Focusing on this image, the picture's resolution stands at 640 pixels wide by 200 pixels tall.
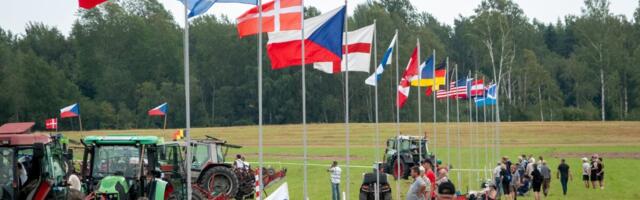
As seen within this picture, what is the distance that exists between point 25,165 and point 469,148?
50860 mm

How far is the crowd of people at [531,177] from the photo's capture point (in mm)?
29828

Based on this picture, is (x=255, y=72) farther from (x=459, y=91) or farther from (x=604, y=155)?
(x=459, y=91)

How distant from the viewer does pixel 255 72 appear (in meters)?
103

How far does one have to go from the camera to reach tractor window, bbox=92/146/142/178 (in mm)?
20531

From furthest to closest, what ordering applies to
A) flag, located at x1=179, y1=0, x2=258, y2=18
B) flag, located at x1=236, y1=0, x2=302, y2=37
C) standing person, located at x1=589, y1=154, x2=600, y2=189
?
standing person, located at x1=589, y1=154, x2=600, y2=189 → flag, located at x1=236, y1=0, x2=302, y2=37 → flag, located at x1=179, y1=0, x2=258, y2=18

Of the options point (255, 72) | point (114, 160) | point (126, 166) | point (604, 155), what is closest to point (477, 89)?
point (604, 155)

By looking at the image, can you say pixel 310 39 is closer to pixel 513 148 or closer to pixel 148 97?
pixel 513 148

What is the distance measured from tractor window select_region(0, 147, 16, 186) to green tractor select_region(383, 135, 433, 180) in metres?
22.6

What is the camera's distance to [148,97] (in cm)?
9706

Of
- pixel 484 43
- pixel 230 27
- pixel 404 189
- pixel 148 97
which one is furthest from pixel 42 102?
pixel 404 189

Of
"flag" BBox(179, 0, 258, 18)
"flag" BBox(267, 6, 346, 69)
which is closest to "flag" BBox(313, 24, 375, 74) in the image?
"flag" BBox(267, 6, 346, 69)

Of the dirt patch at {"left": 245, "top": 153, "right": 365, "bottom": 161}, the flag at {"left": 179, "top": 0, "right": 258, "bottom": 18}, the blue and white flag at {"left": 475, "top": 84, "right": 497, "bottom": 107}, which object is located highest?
the flag at {"left": 179, "top": 0, "right": 258, "bottom": 18}

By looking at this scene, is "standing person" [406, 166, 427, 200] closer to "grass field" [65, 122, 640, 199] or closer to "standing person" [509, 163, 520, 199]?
"standing person" [509, 163, 520, 199]

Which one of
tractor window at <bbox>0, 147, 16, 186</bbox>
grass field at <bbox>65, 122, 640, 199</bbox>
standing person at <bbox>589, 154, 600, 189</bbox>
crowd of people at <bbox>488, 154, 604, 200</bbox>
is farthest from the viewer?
grass field at <bbox>65, 122, 640, 199</bbox>
